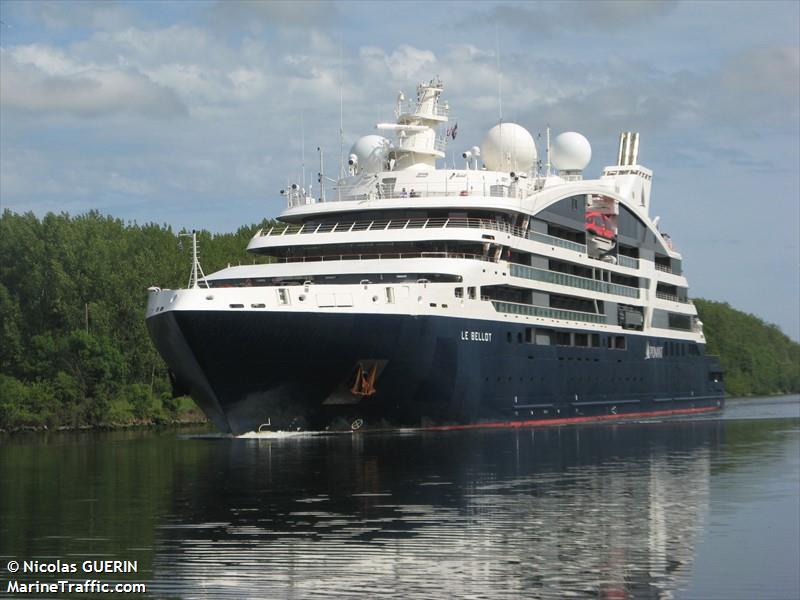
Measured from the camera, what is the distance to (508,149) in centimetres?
6806

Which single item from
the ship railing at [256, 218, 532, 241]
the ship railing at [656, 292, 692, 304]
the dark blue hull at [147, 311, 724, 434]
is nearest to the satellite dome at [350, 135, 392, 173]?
the ship railing at [256, 218, 532, 241]

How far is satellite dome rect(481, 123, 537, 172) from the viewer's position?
68.1 metres

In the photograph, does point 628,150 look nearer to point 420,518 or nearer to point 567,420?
point 567,420

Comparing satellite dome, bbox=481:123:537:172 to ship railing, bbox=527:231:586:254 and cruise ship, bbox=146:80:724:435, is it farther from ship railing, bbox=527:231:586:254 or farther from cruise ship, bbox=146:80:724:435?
ship railing, bbox=527:231:586:254

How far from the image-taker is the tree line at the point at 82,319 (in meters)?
75.3

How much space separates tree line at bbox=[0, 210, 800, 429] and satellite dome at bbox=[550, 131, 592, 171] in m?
27.0

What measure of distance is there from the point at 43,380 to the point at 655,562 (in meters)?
62.0

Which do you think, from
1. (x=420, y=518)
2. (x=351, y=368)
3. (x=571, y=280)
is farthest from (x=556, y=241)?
(x=420, y=518)

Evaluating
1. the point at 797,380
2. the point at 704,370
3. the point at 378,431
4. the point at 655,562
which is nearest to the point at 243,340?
the point at 378,431

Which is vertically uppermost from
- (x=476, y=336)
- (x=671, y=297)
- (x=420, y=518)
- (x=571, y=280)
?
(x=671, y=297)

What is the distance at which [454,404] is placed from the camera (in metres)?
53.4

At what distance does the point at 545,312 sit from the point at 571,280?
4.25 metres

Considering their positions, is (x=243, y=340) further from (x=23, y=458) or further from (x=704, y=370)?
(x=704, y=370)

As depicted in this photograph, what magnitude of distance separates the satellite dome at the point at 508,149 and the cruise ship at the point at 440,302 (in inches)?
3.1
